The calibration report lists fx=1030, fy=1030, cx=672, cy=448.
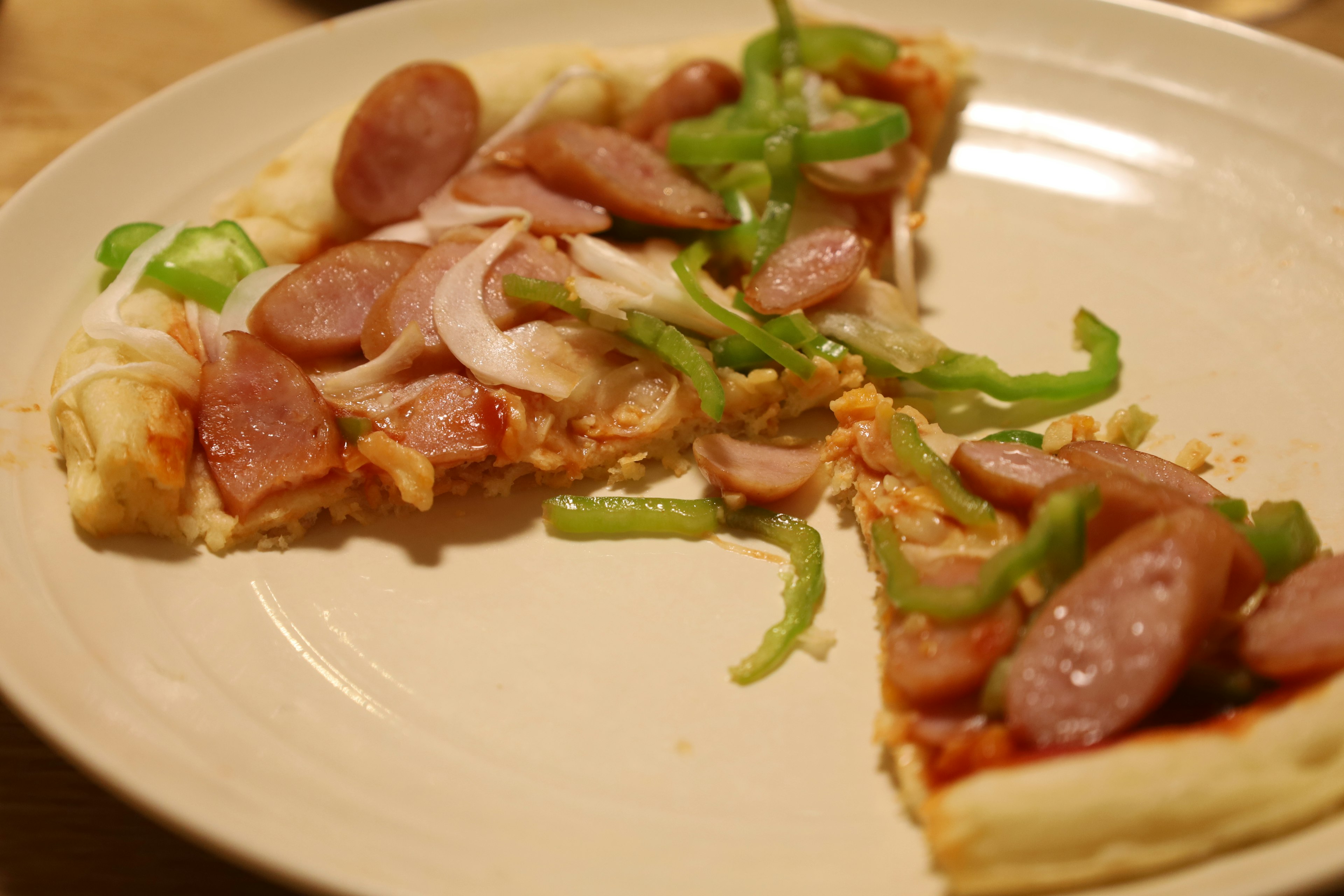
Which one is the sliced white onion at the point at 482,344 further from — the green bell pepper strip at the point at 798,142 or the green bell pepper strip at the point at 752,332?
the green bell pepper strip at the point at 798,142

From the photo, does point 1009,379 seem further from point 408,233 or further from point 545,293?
point 408,233

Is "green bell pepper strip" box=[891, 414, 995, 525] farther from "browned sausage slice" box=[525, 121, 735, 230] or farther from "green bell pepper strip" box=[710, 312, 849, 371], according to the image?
"browned sausage slice" box=[525, 121, 735, 230]

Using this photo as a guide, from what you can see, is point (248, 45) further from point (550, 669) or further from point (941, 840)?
point (941, 840)

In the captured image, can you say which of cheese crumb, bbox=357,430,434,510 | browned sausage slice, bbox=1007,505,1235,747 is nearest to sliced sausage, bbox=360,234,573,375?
cheese crumb, bbox=357,430,434,510

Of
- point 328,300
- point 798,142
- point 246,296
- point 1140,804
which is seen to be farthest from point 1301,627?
point 246,296

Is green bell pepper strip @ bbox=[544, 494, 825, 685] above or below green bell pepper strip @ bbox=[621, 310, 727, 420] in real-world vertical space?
below

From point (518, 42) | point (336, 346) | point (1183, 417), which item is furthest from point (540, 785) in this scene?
point (518, 42)

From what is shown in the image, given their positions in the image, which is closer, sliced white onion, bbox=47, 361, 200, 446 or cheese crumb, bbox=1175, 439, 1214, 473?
sliced white onion, bbox=47, 361, 200, 446
